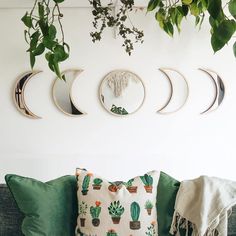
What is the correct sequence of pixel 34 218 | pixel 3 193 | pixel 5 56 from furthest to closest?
pixel 5 56 → pixel 3 193 → pixel 34 218

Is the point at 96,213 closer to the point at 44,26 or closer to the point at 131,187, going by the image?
the point at 131,187

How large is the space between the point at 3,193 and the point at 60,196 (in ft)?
1.02

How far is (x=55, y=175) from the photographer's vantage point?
3021mm

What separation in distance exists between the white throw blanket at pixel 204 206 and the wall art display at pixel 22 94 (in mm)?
1681

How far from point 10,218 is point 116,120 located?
150cm

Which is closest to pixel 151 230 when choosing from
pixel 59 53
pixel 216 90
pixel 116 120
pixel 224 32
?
pixel 59 53

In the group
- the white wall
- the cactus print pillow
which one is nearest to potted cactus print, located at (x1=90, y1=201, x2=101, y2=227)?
the cactus print pillow

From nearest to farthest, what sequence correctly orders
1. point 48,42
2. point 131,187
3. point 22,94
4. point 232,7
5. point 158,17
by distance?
point 232,7, point 48,42, point 158,17, point 131,187, point 22,94

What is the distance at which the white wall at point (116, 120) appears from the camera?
3.00m

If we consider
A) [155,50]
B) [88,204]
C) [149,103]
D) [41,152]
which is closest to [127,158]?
[149,103]

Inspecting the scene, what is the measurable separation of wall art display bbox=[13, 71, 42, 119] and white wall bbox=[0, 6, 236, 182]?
0.15 ft

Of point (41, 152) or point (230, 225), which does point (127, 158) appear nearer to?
point (41, 152)

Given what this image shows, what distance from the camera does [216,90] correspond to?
311 cm

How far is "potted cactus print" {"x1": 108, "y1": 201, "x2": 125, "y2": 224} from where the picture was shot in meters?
1.68
